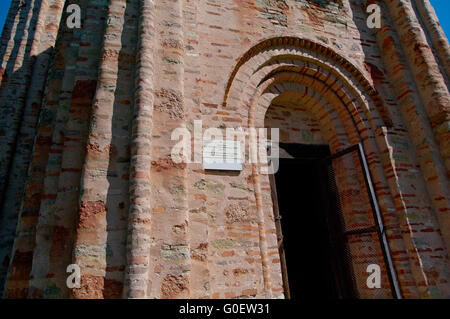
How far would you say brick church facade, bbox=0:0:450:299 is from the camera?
2.66 meters

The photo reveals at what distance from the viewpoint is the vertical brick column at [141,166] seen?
239 cm

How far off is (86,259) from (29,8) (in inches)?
275

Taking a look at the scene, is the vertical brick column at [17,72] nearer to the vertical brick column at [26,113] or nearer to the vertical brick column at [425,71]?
the vertical brick column at [26,113]

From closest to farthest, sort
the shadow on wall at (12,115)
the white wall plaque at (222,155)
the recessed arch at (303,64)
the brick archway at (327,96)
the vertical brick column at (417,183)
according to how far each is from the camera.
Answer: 1. the white wall plaque at (222,155)
2. the vertical brick column at (417,183)
3. the brick archway at (327,96)
4. the recessed arch at (303,64)
5. the shadow on wall at (12,115)

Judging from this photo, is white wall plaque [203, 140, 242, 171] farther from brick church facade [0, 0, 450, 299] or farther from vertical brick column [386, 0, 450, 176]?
vertical brick column [386, 0, 450, 176]

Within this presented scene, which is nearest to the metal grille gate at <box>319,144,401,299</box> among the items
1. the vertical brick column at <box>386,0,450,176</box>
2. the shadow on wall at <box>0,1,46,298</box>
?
the vertical brick column at <box>386,0,450,176</box>

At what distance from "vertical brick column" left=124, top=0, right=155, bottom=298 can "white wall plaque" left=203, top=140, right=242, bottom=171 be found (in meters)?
0.78

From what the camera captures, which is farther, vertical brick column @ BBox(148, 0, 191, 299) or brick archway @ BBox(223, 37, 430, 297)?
brick archway @ BBox(223, 37, 430, 297)

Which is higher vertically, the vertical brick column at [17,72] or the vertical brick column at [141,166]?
the vertical brick column at [17,72]

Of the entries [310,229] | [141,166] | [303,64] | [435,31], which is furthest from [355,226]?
[435,31]

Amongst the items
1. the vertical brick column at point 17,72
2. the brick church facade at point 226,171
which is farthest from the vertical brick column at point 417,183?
the vertical brick column at point 17,72

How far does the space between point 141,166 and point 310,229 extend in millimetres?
4008

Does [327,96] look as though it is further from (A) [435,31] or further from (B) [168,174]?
(B) [168,174]

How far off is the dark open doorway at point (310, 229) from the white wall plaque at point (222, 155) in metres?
0.94
